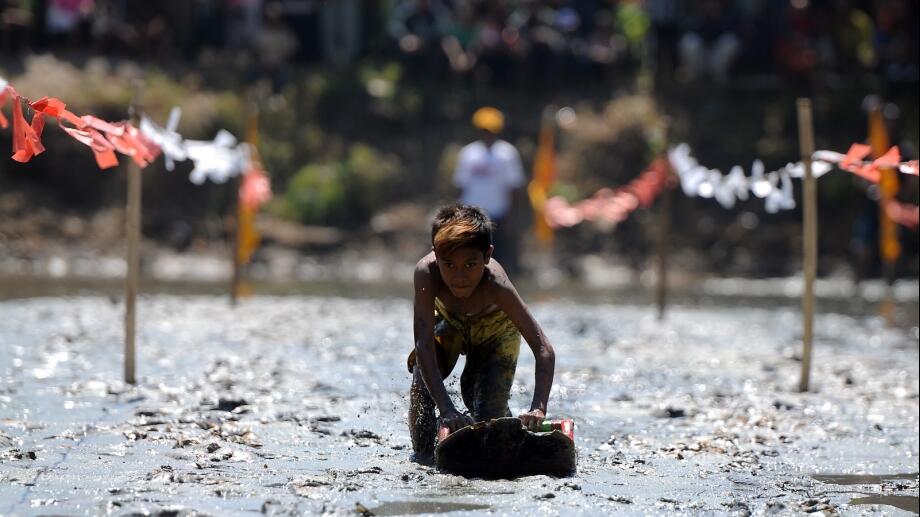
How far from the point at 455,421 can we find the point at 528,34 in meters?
20.6

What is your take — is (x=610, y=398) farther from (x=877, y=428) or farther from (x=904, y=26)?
(x=904, y=26)

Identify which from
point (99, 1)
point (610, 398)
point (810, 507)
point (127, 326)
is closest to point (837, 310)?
point (610, 398)

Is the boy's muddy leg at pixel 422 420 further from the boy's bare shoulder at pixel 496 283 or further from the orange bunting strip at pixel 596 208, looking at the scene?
the orange bunting strip at pixel 596 208

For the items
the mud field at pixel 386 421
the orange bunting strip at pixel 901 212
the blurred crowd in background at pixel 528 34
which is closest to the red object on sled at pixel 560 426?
the mud field at pixel 386 421

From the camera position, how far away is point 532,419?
7066mm

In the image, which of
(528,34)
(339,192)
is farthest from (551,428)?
(528,34)

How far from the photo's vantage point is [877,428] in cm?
910

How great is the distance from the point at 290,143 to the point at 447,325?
19.6 meters

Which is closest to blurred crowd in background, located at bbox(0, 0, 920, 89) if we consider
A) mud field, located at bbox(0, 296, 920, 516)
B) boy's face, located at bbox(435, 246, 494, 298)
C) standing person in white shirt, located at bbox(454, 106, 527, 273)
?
standing person in white shirt, located at bbox(454, 106, 527, 273)

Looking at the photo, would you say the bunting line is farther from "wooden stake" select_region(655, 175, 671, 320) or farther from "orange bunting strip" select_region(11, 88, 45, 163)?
"wooden stake" select_region(655, 175, 671, 320)

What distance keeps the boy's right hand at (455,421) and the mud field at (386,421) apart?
0.25 m

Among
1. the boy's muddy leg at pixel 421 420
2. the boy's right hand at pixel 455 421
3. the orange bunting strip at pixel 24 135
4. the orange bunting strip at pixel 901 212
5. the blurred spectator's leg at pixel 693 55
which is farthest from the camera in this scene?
the blurred spectator's leg at pixel 693 55

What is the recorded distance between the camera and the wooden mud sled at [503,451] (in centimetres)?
690

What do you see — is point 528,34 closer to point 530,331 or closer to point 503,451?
point 530,331
